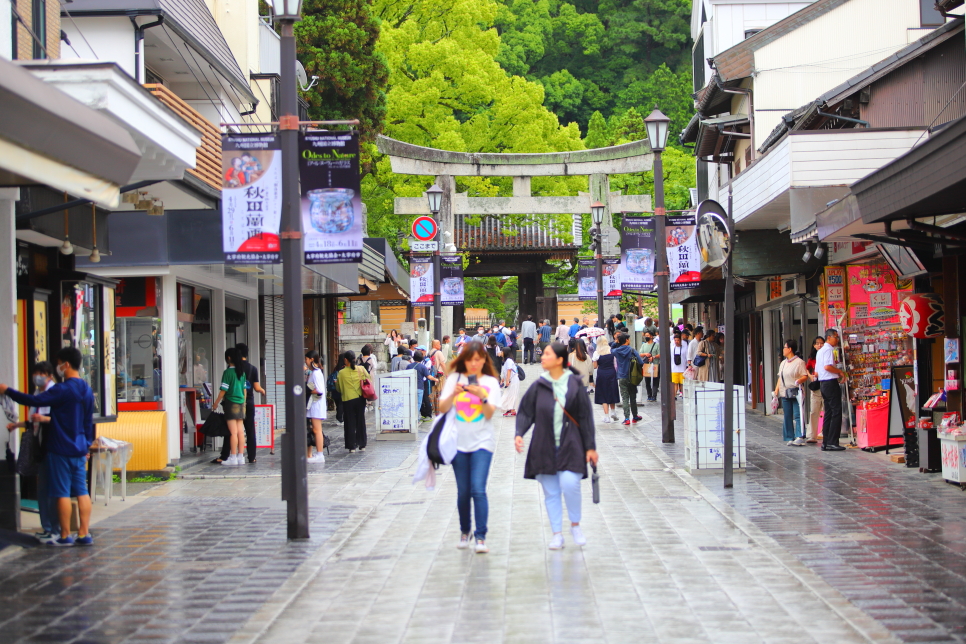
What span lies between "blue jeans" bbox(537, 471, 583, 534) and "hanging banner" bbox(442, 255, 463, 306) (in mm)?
19122

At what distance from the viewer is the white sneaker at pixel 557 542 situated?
8.73 m

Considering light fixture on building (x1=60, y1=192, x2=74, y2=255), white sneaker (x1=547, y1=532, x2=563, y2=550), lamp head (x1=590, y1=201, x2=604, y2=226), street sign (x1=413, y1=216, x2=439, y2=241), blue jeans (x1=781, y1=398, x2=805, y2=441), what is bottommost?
white sneaker (x1=547, y1=532, x2=563, y2=550)

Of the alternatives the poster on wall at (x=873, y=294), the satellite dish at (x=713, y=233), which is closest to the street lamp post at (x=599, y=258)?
the satellite dish at (x=713, y=233)

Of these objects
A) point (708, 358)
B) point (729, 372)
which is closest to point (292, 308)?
point (729, 372)

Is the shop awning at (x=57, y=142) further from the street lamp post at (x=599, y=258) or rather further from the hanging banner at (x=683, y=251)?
the street lamp post at (x=599, y=258)

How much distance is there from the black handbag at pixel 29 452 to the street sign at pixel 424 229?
50.6 feet

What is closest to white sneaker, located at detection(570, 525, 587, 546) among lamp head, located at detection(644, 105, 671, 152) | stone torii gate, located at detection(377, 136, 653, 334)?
lamp head, located at detection(644, 105, 671, 152)

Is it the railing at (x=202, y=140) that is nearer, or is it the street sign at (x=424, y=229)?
the railing at (x=202, y=140)

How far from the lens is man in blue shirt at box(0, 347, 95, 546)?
9266 mm

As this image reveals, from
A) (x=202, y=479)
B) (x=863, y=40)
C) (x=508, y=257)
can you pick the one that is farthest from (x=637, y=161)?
(x=202, y=479)

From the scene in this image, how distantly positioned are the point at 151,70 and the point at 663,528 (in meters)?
12.9

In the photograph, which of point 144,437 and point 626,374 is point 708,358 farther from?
point 144,437

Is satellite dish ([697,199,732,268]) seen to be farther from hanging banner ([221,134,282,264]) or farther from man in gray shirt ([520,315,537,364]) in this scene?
man in gray shirt ([520,315,537,364])

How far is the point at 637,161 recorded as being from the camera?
34.7m
